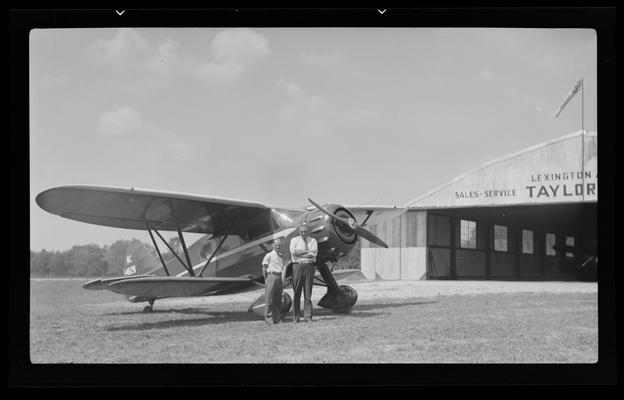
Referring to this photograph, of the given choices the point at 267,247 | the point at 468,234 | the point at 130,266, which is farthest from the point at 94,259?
the point at 468,234

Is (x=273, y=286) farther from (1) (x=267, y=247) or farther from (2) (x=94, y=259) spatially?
(2) (x=94, y=259)

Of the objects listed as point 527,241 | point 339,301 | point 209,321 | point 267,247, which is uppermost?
point 267,247

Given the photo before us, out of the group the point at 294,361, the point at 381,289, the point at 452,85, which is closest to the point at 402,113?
the point at 452,85

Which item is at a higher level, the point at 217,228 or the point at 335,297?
the point at 217,228

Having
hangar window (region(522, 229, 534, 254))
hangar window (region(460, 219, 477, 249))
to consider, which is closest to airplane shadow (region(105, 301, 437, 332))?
hangar window (region(460, 219, 477, 249))

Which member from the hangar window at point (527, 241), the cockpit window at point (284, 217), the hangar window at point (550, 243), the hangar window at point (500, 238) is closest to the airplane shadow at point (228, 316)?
the cockpit window at point (284, 217)
